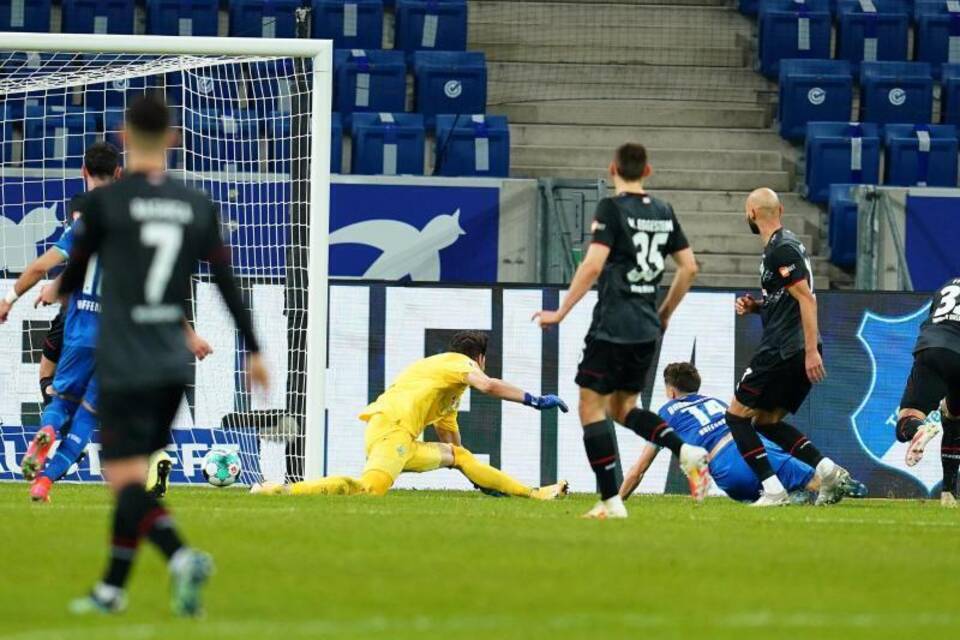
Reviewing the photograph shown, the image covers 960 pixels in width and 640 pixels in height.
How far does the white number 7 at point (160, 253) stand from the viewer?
6.42 m

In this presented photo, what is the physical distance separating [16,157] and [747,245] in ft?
23.7

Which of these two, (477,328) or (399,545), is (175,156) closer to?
(477,328)

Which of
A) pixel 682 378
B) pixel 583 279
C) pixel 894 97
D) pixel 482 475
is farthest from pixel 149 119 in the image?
pixel 894 97

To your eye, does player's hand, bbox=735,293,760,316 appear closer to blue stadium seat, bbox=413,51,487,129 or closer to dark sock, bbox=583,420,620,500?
dark sock, bbox=583,420,620,500

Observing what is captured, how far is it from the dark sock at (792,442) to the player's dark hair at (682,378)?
24.2 inches

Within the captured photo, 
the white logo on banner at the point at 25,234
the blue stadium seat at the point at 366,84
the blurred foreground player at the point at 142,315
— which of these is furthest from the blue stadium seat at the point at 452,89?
the blurred foreground player at the point at 142,315

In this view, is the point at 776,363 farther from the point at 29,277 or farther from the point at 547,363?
the point at 29,277

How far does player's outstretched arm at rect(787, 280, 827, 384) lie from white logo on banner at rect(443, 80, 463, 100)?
8.38 metres

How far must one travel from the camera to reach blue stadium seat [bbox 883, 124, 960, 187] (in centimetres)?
1981

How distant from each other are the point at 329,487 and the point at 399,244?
4.63m

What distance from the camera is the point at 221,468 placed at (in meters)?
13.1

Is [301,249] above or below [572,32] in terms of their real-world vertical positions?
below

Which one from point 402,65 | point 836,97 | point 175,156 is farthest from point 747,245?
point 175,156

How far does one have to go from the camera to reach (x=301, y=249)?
1443 cm
